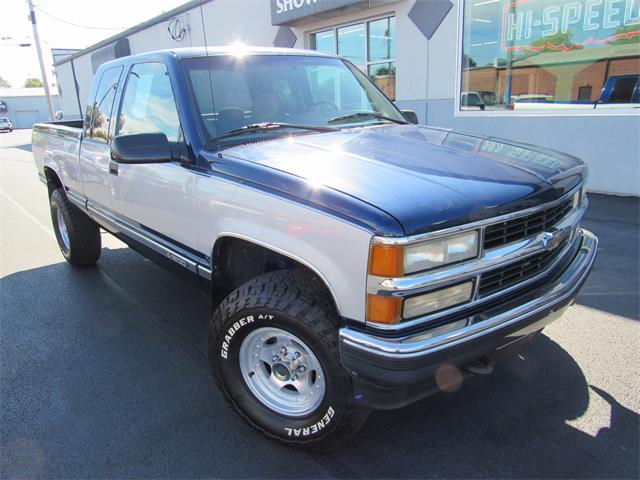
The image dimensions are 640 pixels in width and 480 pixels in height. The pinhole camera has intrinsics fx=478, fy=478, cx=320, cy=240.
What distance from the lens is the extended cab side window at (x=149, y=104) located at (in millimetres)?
2990

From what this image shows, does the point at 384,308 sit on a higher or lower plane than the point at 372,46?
lower

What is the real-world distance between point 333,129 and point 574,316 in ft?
7.69

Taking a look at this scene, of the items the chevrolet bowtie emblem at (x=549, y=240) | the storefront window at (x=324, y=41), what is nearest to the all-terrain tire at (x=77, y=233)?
the chevrolet bowtie emblem at (x=549, y=240)

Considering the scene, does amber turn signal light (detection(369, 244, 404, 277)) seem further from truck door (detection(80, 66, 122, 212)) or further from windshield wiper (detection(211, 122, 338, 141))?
truck door (detection(80, 66, 122, 212))

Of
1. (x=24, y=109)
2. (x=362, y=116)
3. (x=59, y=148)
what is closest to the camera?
(x=362, y=116)

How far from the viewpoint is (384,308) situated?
185 cm

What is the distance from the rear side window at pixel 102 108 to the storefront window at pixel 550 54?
22.0 ft

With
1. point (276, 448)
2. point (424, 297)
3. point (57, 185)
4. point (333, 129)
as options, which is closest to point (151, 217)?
point (333, 129)

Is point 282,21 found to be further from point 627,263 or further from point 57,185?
point 627,263

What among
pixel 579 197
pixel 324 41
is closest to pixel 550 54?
pixel 324 41

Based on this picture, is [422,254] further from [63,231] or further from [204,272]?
[63,231]

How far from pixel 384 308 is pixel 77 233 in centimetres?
417

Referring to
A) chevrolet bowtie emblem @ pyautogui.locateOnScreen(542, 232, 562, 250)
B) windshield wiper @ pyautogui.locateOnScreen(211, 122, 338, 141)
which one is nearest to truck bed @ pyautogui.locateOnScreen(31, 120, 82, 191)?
windshield wiper @ pyautogui.locateOnScreen(211, 122, 338, 141)

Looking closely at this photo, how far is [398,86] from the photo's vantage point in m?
9.94
